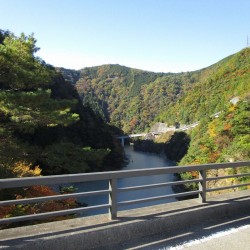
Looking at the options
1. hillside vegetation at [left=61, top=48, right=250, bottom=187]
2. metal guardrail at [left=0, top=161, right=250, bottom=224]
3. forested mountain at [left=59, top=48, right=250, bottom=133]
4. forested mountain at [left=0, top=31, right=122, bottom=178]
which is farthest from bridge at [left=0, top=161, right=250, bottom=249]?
forested mountain at [left=59, top=48, right=250, bottom=133]

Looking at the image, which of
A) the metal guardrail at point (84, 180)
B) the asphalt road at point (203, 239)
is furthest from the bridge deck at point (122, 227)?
the metal guardrail at point (84, 180)

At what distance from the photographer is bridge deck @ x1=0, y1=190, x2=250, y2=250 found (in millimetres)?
4461

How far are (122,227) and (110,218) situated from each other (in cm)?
28

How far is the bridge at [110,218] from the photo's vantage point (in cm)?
440

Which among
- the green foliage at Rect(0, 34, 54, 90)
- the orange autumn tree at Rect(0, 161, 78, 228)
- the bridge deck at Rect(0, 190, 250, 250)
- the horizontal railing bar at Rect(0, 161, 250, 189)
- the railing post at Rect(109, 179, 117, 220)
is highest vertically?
the green foliage at Rect(0, 34, 54, 90)

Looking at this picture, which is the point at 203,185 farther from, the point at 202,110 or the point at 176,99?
the point at 176,99

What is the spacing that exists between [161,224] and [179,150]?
7482 cm

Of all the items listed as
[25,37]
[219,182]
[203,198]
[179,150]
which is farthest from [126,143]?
[203,198]

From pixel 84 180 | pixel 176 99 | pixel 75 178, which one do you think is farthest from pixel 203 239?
pixel 176 99

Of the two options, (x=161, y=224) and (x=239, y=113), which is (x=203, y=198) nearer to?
(x=161, y=224)

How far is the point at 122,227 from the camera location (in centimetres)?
511

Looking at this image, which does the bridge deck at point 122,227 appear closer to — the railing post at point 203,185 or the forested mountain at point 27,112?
the railing post at point 203,185

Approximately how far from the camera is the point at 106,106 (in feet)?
633

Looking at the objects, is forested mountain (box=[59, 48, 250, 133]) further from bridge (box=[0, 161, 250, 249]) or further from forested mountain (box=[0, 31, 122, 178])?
bridge (box=[0, 161, 250, 249])
